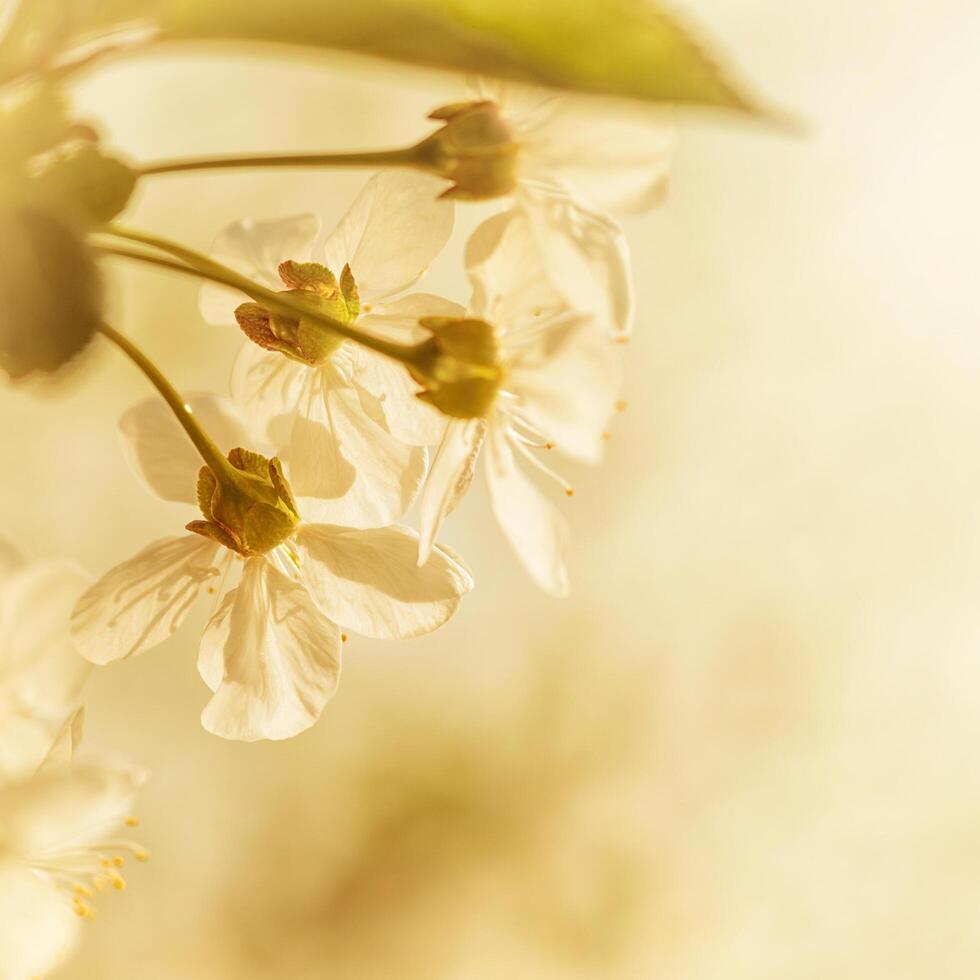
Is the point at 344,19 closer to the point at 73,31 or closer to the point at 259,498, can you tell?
the point at 73,31

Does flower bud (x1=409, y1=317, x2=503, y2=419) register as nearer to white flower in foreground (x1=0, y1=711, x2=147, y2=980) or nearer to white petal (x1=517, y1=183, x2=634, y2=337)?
white petal (x1=517, y1=183, x2=634, y2=337)

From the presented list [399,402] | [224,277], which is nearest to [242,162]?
[224,277]

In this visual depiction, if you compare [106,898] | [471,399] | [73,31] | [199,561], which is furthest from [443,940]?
[73,31]

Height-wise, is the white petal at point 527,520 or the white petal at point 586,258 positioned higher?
the white petal at point 586,258

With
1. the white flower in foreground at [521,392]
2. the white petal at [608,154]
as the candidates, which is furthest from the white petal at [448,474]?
the white petal at [608,154]

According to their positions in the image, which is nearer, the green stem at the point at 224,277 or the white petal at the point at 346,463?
the green stem at the point at 224,277

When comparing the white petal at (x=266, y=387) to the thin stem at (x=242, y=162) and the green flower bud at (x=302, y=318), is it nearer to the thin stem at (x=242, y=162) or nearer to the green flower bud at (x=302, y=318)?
the green flower bud at (x=302, y=318)

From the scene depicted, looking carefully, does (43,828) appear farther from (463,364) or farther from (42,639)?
(463,364)

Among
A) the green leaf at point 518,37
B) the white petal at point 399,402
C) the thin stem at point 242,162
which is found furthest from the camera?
the white petal at point 399,402
